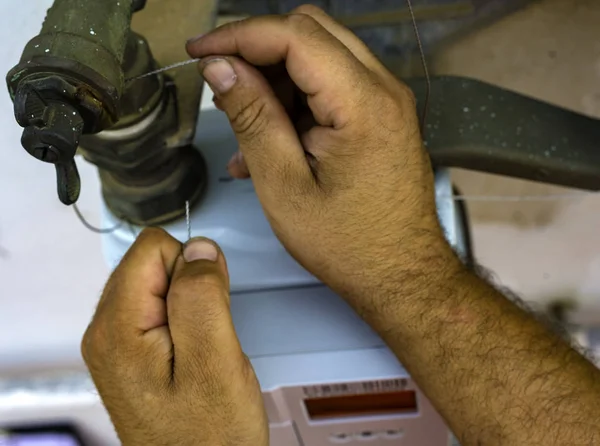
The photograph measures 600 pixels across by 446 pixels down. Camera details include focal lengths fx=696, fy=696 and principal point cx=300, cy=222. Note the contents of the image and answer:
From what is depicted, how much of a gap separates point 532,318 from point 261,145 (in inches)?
10.7

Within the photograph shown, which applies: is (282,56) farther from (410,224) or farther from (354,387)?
(354,387)

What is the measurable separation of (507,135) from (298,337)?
26 cm

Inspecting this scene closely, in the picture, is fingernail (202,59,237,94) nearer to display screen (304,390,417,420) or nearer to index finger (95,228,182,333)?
index finger (95,228,182,333)

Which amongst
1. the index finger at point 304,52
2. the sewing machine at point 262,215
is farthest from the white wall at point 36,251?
the index finger at point 304,52

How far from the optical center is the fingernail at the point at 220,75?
1.65 feet

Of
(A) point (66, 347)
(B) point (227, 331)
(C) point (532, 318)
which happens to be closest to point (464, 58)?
(C) point (532, 318)

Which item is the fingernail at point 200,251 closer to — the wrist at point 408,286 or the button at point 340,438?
the wrist at point 408,286

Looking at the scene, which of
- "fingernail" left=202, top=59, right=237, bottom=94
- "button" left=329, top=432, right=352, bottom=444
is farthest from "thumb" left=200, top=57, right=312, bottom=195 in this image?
"button" left=329, top=432, right=352, bottom=444

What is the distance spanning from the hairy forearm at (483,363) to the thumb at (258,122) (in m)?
0.13

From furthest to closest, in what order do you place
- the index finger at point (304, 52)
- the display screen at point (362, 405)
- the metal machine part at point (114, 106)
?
the display screen at point (362, 405)
the index finger at point (304, 52)
the metal machine part at point (114, 106)

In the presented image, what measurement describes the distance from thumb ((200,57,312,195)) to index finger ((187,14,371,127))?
17mm

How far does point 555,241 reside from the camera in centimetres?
94

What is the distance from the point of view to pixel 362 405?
2.04ft

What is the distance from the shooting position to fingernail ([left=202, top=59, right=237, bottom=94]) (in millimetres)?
503
